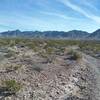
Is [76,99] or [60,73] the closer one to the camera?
[76,99]

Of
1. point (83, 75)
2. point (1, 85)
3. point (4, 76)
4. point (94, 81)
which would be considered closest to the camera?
point (1, 85)

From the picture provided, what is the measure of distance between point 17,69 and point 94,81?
5.18m

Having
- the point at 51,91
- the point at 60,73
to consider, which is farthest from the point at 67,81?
the point at 51,91

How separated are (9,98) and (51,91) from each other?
2580mm


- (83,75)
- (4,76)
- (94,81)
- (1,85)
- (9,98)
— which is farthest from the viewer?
(83,75)

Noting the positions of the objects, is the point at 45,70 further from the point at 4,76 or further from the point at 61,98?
the point at 61,98

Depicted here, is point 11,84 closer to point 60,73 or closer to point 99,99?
point 99,99

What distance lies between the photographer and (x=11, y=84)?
11922 millimetres

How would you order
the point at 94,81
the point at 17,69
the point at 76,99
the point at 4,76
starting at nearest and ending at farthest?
the point at 76,99 → the point at 4,76 → the point at 94,81 → the point at 17,69

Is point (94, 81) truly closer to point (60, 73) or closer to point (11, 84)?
point (60, 73)

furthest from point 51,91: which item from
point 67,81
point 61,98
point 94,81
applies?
point 94,81

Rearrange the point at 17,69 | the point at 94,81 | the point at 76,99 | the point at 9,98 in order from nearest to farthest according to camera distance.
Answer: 1. the point at 9,98
2. the point at 76,99
3. the point at 94,81
4. the point at 17,69

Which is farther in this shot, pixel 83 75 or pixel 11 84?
pixel 83 75

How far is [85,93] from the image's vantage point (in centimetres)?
1315
